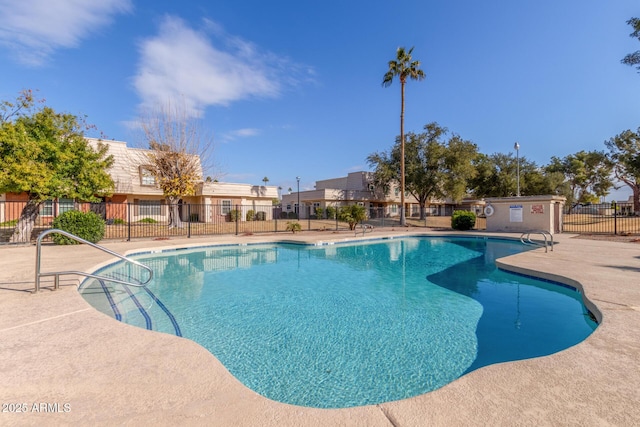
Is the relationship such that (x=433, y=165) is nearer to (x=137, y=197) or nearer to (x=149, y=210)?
(x=149, y=210)

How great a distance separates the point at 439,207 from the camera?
46.4 meters

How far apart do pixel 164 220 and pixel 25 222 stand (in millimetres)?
11494

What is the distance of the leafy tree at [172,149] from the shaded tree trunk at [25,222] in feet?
23.1

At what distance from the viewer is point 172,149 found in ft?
65.7

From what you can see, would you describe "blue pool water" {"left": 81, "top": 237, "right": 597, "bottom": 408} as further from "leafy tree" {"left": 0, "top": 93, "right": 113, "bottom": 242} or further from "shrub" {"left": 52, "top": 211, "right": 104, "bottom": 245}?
"leafy tree" {"left": 0, "top": 93, "right": 113, "bottom": 242}

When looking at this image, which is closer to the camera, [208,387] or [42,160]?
[208,387]

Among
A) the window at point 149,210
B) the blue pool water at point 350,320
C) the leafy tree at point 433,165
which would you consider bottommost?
the blue pool water at point 350,320

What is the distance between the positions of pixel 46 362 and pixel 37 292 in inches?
126

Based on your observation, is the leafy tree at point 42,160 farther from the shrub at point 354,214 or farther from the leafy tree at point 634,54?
the leafy tree at point 634,54

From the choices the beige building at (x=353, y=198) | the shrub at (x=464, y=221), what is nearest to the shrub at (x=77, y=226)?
the shrub at (x=464, y=221)

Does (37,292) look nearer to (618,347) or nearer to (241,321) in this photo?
(241,321)

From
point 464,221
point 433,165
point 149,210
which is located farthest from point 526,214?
point 149,210

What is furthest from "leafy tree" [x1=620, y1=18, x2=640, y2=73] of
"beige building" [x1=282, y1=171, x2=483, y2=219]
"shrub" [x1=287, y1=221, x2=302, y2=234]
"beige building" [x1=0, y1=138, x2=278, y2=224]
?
"beige building" [x1=0, y1=138, x2=278, y2=224]

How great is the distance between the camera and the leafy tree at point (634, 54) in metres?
16.3
